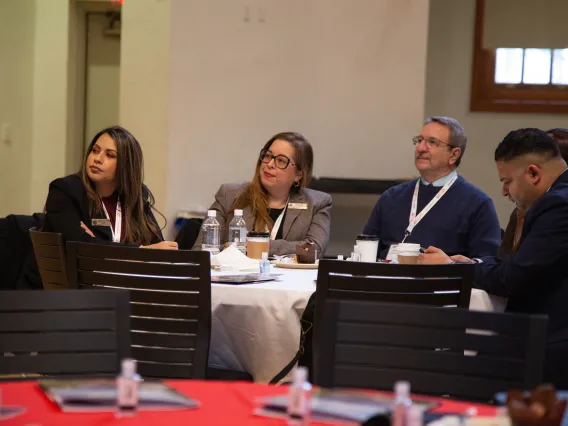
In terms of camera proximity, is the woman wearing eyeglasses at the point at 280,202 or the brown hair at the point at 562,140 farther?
the woman wearing eyeglasses at the point at 280,202

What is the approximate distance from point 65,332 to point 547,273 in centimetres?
178

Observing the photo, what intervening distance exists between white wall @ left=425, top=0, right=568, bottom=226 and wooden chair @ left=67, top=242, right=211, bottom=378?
500 cm

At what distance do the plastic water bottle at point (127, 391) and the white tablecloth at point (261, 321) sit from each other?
158 cm

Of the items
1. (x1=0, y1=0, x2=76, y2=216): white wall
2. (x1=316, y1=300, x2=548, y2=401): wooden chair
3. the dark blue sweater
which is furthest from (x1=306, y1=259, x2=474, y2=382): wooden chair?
(x1=0, y1=0, x2=76, y2=216): white wall

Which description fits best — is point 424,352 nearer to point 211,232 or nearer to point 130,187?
point 211,232

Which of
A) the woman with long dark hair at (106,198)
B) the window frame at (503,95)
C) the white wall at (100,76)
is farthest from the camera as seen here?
the white wall at (100,76)

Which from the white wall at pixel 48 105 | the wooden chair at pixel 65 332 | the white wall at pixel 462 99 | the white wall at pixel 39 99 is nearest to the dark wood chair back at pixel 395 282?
the wooden chair at pixel 65 332

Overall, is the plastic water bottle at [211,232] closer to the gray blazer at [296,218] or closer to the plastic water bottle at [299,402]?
the gray blazer at [296,218]

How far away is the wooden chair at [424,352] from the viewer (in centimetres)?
207

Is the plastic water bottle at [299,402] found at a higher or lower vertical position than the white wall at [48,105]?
lower

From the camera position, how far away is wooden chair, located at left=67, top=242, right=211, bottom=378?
3.01 metres

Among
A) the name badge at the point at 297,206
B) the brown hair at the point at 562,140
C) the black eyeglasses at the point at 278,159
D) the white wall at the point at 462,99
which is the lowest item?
the name badge at the point at 297,206

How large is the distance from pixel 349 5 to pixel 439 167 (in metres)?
2.84

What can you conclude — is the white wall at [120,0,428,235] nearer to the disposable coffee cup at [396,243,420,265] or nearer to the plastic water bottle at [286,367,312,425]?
the disposable coffee cup at [396,243,420,265]
